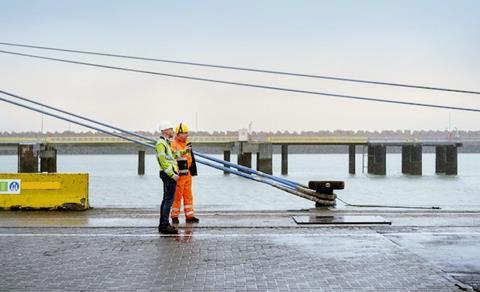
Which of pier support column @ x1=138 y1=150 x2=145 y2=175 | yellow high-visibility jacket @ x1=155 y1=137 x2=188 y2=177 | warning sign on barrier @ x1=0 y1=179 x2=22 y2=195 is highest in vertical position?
yellow high-visibility jacket @ x1=155 y1=137 x2=188 y2=177

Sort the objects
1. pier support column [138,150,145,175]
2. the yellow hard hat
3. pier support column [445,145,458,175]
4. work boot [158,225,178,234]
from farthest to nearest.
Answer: pier support column [445,145,458,175]
pier support column [138,150,145,175]
the yellow hard hat
work boot [158,225,178,234]

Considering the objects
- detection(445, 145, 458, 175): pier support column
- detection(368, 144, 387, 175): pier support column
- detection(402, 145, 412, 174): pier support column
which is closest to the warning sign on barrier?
detection(368, 144, 387, 175): pier support column

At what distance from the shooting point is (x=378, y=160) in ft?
233

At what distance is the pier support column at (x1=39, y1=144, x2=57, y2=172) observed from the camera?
6541 cm

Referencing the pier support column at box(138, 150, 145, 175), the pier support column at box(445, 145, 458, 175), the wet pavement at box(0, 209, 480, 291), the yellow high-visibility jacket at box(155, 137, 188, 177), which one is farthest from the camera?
the pier support column at box(445, 145, 458, 175)

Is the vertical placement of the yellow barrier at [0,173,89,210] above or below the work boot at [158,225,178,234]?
above

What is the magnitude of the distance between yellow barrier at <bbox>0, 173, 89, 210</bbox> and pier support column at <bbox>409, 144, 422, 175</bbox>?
59.0 metres

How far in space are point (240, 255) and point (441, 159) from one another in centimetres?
6989

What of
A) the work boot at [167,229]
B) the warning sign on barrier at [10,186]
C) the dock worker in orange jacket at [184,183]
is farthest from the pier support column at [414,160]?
the work boot at [167,229]

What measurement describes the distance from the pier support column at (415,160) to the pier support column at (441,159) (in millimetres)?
4657

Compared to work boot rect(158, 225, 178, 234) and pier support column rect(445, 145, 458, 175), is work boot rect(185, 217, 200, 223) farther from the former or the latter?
pier support column rect(445, 145, 458, 175)

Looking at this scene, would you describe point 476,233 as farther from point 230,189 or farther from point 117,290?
point 230,189

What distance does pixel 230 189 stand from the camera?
4522cm

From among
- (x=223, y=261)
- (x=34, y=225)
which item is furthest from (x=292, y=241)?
(x=34, y=225)
